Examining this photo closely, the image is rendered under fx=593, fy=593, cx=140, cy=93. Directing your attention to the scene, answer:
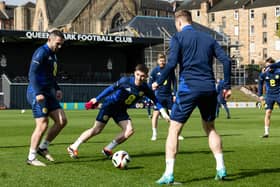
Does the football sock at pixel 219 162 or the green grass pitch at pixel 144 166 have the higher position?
the football sock at pixel 219 162

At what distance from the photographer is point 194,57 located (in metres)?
7.79

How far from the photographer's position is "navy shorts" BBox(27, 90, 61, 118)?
32.2 ft

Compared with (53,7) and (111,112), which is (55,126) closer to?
(111,112)

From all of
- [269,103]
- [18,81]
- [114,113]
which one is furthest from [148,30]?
[114,113]

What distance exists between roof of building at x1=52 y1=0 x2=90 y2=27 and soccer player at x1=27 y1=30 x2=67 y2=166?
79.7 m

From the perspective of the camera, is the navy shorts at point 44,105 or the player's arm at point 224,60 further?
the navy shorts at point 44,105

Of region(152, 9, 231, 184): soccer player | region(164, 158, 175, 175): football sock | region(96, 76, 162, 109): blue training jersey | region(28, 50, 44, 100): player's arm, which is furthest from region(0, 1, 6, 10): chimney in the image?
region(164, 158, 175, 175): football sock

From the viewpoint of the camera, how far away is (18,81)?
4838 centimetres

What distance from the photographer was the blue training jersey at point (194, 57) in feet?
25.5

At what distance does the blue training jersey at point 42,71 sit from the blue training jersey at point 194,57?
2670mm

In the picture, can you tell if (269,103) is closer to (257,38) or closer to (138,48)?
(138,48)

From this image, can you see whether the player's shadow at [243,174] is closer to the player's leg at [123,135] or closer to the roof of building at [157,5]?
the player's leg at [123,135]

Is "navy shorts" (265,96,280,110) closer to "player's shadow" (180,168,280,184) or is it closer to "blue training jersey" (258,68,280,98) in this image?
"blue training jersey" (258,68,280,98)

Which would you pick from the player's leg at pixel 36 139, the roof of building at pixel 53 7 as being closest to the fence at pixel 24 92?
the player's leg at pixel 36 139
